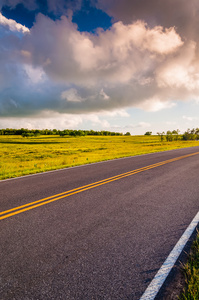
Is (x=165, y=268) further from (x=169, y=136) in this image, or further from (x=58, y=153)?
(x=169, y=136)

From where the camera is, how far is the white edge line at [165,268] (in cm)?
224

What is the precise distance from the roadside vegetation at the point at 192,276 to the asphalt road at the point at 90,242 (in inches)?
14.4

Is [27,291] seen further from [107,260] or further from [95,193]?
[95,193]

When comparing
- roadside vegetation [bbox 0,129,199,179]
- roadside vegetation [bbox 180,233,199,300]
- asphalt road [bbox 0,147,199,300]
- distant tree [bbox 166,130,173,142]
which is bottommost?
roadside vegetation [bbox 0,129,199,179]

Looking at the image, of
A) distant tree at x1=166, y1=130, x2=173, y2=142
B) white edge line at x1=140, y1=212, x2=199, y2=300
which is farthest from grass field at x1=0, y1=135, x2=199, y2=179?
distant tree at x1=166, y1=130, x2=173, y2=142

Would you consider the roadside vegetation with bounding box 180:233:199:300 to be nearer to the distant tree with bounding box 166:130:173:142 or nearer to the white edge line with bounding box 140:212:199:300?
the white edge line with bounding box 140:212:199:300

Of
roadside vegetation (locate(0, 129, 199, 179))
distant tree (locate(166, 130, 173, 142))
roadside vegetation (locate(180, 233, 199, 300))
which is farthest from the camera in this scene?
distant tree (locate(166, 130, 173, 142))

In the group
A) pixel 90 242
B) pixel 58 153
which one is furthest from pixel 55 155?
pixel 90 242

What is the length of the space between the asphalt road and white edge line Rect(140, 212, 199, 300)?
0.07m

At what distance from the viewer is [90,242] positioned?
3295mm

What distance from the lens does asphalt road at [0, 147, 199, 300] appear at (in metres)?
2.37

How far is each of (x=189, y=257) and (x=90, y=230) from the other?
70.6 inches

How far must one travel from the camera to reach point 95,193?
19.9 feet

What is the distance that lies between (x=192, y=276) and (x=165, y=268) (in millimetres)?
363
